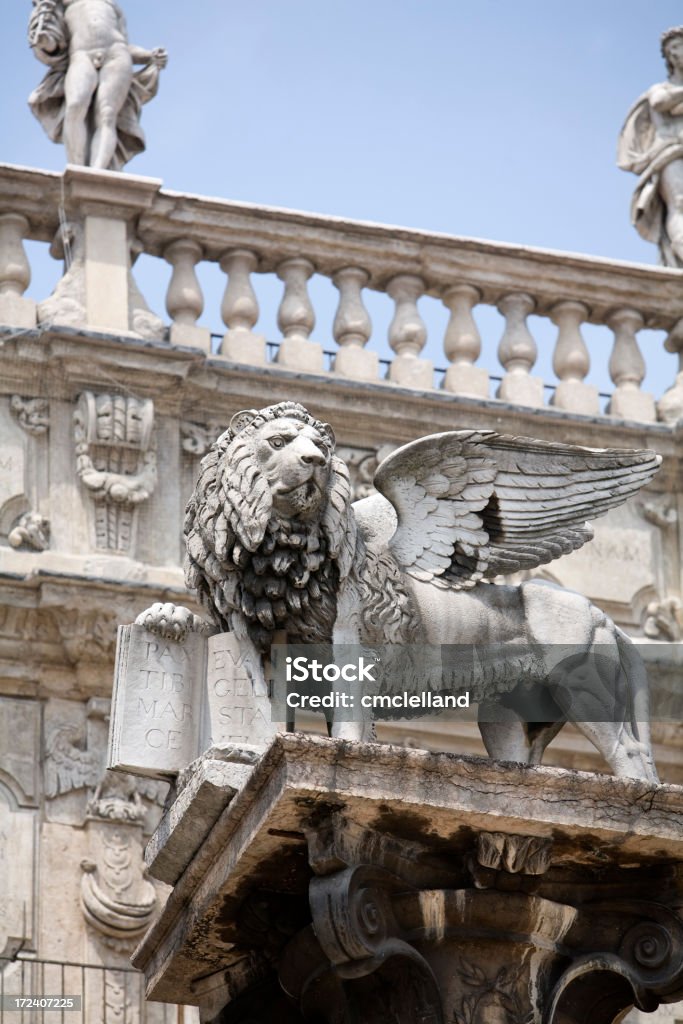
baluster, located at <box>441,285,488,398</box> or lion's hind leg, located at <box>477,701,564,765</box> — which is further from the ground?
baluster, located at <box>441,285,488,398</box>

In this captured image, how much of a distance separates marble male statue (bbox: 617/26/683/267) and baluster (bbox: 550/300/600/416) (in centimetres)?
97

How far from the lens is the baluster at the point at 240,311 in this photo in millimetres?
16453

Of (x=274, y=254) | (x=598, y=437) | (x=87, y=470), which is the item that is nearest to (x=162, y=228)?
(x=274, y=254)

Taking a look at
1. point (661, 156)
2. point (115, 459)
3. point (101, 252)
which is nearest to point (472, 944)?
point (115, 459)

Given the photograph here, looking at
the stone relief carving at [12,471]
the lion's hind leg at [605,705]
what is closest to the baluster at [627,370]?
the stone relief carving at [12,471]

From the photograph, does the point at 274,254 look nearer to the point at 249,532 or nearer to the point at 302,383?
the point at 302,383

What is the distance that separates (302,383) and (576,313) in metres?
2.09

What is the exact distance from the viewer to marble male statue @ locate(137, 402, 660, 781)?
1059 cm

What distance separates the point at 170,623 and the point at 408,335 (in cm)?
622

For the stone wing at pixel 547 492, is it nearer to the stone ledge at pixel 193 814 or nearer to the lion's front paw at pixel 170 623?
the lion's front paw at pixel 170 623

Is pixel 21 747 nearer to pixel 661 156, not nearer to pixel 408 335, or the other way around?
pixel 408 335

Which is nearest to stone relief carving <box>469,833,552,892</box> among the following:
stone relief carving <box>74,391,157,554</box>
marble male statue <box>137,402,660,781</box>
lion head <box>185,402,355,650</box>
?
marble male statue <box>137,402,660,781</box>

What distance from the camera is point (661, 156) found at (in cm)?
1830

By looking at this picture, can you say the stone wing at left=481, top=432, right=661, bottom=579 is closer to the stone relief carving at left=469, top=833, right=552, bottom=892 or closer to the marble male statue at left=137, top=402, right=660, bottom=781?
the marble male statue at left=137, top=402, right=660, bottom=781
